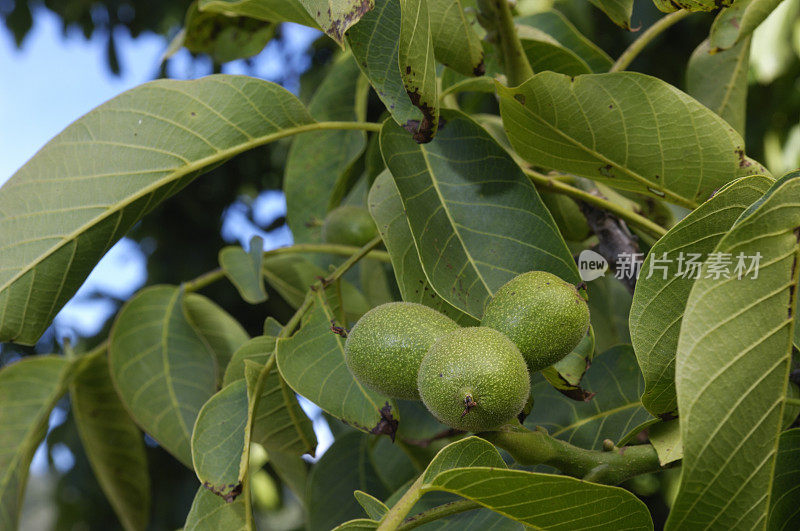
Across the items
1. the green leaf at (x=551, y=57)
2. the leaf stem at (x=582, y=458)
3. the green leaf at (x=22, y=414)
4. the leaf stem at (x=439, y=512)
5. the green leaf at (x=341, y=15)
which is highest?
the green leaf at (x=341, y=15)

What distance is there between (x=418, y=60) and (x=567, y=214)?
1.26 feet

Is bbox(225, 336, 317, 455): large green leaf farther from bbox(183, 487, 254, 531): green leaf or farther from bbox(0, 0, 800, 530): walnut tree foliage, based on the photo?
bbox(183, 487, 254, 531): green leaf

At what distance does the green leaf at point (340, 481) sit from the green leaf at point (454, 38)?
24.6 inches

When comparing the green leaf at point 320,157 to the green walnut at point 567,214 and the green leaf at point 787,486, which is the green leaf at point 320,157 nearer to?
the green walnut at point 567,214

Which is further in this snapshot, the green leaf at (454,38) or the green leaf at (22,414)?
the green leaf at (22,414)

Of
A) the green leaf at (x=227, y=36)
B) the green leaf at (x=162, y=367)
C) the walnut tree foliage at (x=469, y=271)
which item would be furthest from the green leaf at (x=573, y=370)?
the green leaf at (x=227, y=36)

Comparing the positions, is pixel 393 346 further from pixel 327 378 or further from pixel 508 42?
pixel 508 42

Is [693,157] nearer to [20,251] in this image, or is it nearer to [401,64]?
[401,64]

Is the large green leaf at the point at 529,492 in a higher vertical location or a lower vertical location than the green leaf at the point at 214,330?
higher

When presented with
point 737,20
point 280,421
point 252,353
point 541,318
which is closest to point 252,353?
point 252,353

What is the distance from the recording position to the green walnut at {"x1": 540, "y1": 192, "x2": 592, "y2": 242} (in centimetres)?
Answer: 94

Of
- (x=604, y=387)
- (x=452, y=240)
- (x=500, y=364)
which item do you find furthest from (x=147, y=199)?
(x=604, y=387)

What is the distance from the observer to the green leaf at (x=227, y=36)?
114cm

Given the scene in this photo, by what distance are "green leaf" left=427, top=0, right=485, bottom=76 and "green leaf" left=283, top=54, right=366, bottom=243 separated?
449 millimetres
